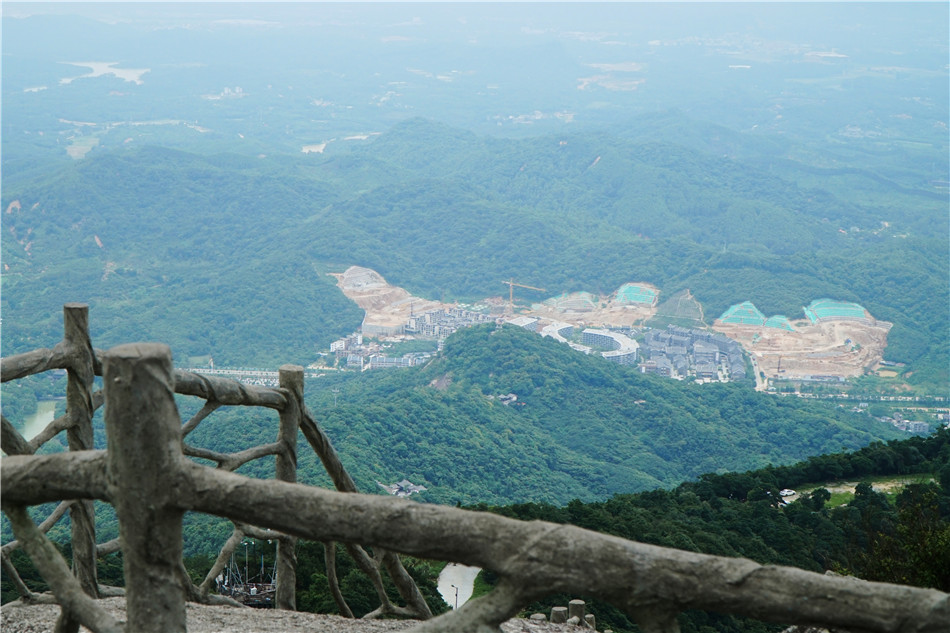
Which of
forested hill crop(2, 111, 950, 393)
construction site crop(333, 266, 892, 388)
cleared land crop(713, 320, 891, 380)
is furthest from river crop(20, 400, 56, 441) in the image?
cleared land crop(713, 320, 891, 380)

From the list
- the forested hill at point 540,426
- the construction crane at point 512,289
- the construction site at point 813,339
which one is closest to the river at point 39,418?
the forested hill at point 540,426

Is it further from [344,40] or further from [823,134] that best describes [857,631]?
[344,40]

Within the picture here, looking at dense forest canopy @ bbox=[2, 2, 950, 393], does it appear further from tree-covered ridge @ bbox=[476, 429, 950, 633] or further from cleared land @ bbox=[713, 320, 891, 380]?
tree-covered ridge @ bbox=[476, 429, 950, 633]

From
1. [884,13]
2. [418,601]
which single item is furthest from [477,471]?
[884,13]

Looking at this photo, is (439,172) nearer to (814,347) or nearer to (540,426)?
(814,347)

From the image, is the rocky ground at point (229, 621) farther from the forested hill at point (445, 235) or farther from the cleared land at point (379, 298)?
the cleared land at point (379, 298)

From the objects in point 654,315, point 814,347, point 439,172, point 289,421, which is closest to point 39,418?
point 289,421
